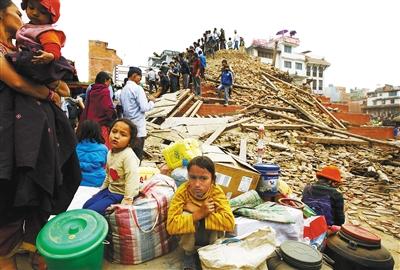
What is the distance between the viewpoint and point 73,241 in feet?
6.13

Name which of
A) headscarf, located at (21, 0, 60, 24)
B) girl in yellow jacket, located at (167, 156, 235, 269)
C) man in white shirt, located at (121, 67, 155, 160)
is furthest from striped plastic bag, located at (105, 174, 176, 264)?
man in white shirt, located at (121, 67, 155, 160)

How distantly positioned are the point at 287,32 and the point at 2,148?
64167mm

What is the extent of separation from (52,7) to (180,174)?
219 cm

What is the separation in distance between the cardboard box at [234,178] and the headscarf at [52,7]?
226 cm

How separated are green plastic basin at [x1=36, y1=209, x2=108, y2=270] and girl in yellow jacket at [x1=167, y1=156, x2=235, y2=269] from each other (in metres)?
0.62

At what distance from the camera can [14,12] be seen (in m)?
1.80

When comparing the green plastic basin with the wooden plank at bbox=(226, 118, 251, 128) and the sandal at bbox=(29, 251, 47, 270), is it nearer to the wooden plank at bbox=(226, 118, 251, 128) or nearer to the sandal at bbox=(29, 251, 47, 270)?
the sandal at bbox=(29, 251, 47, 270)

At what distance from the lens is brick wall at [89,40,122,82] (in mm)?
24922

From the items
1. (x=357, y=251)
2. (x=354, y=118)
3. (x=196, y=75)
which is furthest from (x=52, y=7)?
(x=354, y=118)

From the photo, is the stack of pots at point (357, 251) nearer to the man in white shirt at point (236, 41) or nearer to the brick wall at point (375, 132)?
the brick wall at point (375, 132)

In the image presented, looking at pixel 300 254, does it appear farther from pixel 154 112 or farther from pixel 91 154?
pixel 154 112

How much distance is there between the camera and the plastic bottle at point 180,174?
3.29 meters

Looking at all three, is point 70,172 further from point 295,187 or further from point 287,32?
point 287,32

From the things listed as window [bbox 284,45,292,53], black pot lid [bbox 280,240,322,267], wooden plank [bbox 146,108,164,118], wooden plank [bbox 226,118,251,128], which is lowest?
black pot lid [bbox 280,240,322,267]
